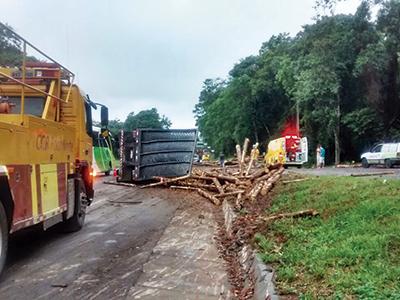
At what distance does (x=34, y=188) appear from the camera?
714 centimetres

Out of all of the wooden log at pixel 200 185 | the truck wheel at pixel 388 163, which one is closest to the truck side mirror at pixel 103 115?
the wooden log at pixel 200 185

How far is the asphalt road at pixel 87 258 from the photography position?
6.12 m

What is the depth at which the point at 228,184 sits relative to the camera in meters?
19.6

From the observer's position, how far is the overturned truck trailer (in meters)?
21.4

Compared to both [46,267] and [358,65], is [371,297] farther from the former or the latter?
[358,65]

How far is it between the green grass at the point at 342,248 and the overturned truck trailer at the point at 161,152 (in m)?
10.8

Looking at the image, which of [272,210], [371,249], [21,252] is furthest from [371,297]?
[272,210]

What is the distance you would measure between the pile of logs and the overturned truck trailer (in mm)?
460

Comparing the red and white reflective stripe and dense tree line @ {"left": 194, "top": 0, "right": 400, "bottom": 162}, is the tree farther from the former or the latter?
the red and white reflective stripe

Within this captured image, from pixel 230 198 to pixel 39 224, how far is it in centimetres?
939

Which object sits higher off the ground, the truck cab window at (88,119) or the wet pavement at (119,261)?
the truck cab window at (88,119)

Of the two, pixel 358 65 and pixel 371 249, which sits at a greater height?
pixel 358 65

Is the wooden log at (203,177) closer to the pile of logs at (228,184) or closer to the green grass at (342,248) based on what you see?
the pile of logs at (228,184)

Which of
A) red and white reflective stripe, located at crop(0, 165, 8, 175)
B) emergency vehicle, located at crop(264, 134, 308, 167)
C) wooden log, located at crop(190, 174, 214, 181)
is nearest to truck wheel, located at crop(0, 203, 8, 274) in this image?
red and white reflective stripe, located at crop(0, 165, 8, 175)
